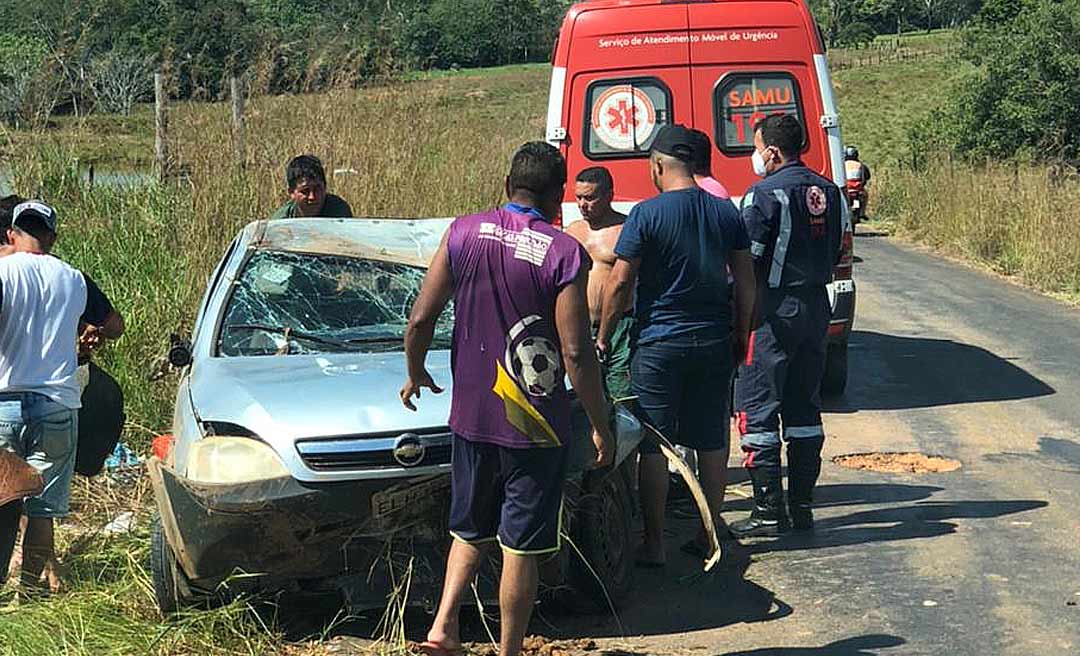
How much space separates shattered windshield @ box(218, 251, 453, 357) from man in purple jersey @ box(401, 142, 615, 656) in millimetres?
1431

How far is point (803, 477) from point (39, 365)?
361 cm

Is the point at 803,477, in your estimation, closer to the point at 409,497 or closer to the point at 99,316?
the point at 409,497

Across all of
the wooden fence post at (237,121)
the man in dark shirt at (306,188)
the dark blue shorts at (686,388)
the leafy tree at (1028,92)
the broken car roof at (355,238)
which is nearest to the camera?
the dark blue shorts at (686,388)

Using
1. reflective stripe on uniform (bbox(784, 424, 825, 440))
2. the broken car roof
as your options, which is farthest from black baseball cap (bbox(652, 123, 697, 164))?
reflective stripe on uniform (bbox(784, 424, 825, 440))

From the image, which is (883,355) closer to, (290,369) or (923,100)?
(290,369)

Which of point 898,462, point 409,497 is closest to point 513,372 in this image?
point 409,497

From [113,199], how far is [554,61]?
10.9 ft

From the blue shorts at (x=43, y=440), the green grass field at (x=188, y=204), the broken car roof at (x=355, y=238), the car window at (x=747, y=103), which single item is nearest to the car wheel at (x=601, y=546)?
the green grass field at (x=188, y=204)

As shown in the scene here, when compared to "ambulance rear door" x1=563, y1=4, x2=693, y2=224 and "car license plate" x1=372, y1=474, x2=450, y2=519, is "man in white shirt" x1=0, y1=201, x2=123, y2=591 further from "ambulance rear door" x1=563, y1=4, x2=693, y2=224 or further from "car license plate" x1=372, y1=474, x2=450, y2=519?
"ambulance rear door" x1=563, y1=4, x2=693, y2=224

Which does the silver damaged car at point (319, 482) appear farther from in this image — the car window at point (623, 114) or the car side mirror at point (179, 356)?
the car window at point (623, 114)

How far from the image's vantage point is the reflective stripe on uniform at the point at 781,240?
21.0 feet

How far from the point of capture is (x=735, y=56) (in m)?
9.27

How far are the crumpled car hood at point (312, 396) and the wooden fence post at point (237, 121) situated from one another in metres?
4.98

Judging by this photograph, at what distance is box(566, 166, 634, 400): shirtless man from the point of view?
20.3 feet
